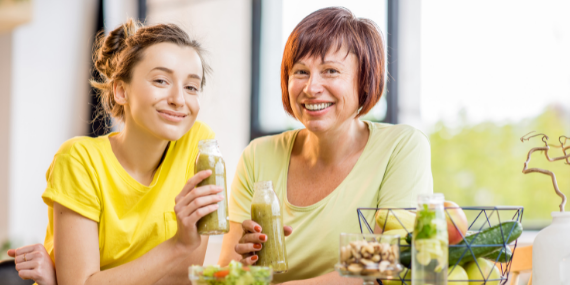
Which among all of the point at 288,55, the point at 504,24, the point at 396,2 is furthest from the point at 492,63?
the point at 288,55

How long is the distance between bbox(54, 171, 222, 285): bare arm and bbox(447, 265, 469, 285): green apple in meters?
0.46

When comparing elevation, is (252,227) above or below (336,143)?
below

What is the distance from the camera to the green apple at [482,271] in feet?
2.89

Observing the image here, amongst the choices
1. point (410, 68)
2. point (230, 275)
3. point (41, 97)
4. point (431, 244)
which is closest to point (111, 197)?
point (230, 275)

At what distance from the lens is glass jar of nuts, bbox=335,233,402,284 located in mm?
791

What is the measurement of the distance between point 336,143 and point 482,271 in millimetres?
756

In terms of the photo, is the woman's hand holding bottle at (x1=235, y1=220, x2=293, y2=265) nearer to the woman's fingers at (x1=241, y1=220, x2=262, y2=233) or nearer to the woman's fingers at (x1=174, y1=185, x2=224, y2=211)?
the woman's fingers at (x1=241, y1=220, x2=262, y2=233)

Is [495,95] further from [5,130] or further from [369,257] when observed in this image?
[5,130]

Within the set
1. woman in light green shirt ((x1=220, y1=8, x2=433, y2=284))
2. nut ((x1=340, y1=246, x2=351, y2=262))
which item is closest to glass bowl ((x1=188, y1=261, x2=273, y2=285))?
nut ((x1=340, y1=246, x2=351, y2=262))

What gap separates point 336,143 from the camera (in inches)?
62.2

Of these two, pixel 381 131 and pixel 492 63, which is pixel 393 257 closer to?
pixel 381 131

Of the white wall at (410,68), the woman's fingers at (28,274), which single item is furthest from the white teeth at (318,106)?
the white wall at (410,68)

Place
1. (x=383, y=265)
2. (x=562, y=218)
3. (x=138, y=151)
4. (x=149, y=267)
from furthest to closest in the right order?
(x=138, y=151)
(x=149, y=267)
(x=562, y=218)
(x=383, y=265)

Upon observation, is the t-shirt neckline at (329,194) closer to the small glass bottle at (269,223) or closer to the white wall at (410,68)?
the small glass bottle at (269,223)
